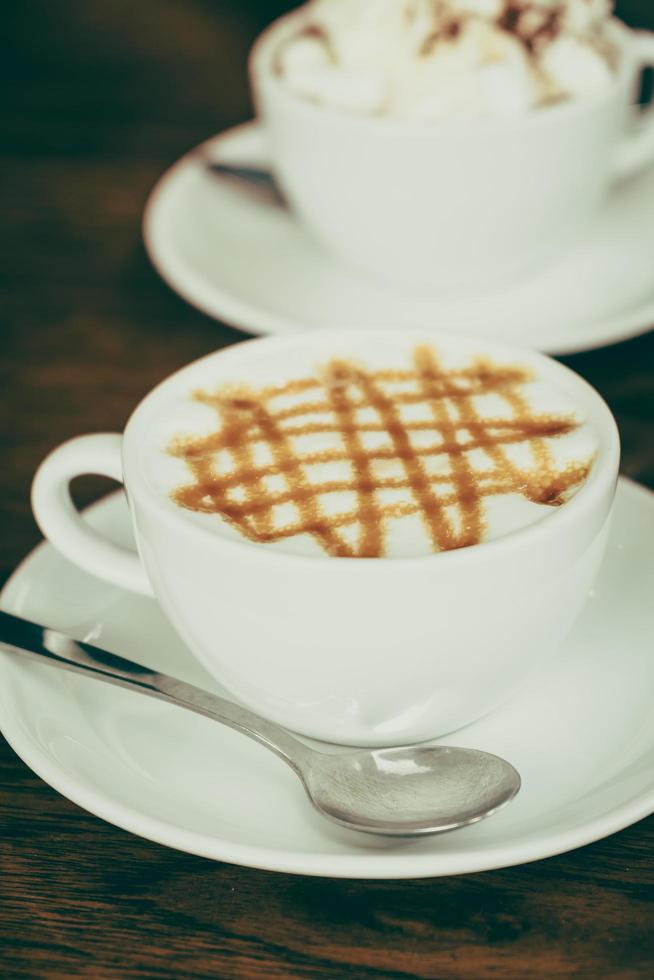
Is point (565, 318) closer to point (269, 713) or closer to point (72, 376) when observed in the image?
point (72, 376)

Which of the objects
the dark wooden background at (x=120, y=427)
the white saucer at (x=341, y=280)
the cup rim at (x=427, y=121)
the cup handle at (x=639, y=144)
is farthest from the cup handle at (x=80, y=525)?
the cup handle at (x=639, y=144)

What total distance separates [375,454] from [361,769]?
23cm

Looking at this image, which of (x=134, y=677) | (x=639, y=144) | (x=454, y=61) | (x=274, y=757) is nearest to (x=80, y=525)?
(x=134, y=677)

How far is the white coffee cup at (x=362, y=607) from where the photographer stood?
2.55ft

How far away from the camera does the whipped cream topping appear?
Answer: 1.49 meters

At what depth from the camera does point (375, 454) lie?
92 cm

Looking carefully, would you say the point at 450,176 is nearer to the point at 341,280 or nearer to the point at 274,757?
the point at 341,280

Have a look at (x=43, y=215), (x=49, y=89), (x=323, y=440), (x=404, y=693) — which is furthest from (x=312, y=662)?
(x=49, y=89)

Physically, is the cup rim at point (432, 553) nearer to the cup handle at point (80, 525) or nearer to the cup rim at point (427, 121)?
the cup handle at point (80, 525)

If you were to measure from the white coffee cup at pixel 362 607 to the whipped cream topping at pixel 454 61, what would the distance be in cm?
67

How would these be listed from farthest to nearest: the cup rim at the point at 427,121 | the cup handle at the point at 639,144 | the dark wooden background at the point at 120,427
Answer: the cup handle at the point at 639,144 < the cup rim at the point at 427,121 < the dark wooden background at the point at 120,427

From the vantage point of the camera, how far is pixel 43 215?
→ 1856 millimetres

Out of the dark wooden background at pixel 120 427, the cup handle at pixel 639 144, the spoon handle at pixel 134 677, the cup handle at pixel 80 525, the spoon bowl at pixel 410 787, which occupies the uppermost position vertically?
the cup handle at pixel 639 144

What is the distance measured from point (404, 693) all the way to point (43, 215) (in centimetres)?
124
